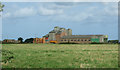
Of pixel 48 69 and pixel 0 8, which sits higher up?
pixel 0 8

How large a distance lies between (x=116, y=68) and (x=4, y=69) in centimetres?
701

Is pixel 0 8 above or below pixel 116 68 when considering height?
above

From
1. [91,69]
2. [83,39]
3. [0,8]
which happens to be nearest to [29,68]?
[91,69]

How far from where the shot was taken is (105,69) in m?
13.2

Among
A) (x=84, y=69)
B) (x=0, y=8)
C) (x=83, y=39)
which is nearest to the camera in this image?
(x=84, y=69)

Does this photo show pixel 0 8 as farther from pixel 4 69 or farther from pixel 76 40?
pixel 76 40

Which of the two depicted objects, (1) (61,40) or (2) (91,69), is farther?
(1) (61,40)

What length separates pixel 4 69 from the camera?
13.6 m

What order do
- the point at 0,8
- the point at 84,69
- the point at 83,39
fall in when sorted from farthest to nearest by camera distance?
the point at 83,39 → the point at 0,8 → the point at 84,69

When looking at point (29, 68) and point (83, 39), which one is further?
point (83, 39)

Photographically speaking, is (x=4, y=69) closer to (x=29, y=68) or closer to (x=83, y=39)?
(x=29, y=68)

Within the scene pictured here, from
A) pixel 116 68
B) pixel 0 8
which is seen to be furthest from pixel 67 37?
pixel 116 68

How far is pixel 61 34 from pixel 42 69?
115416 mm

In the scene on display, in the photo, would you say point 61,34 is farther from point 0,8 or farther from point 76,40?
point 0,8
